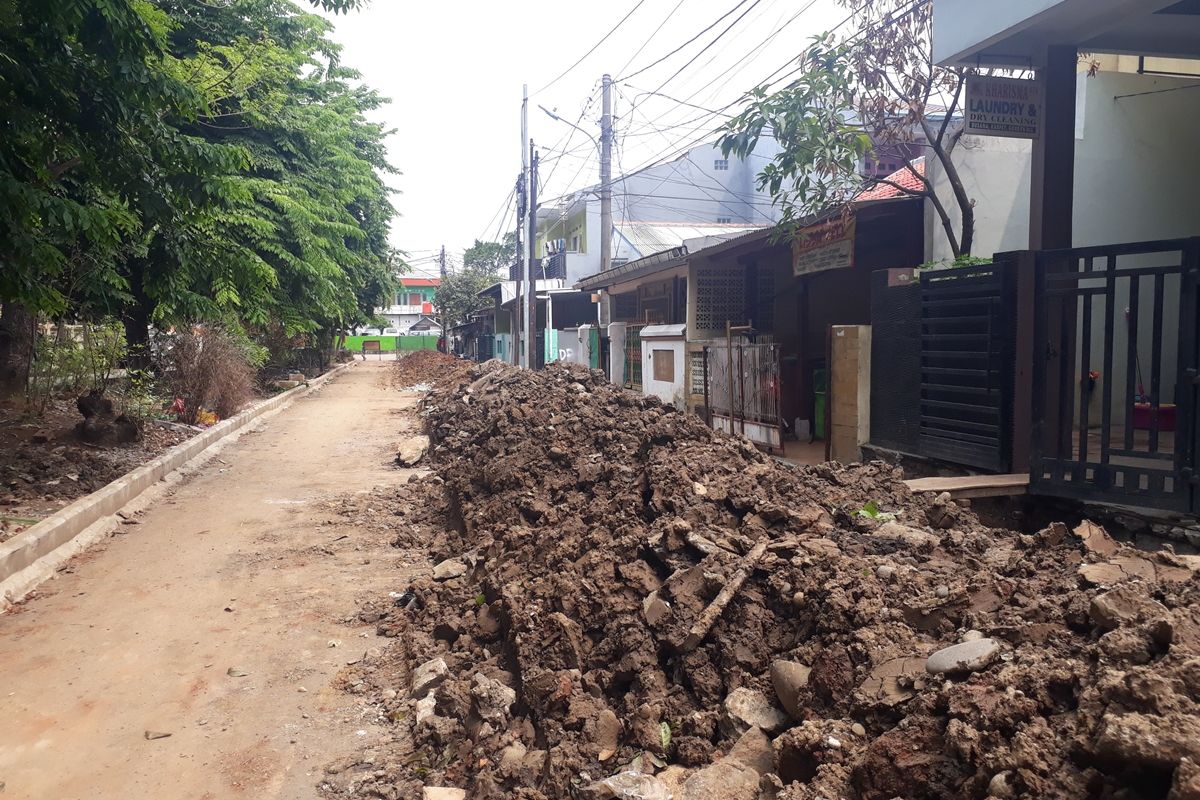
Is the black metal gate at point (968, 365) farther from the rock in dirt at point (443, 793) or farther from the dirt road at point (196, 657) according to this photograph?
the rock in dirt at point (443, 793)

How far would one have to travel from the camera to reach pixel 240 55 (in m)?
11.8

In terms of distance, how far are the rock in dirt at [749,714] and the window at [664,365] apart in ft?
39.0

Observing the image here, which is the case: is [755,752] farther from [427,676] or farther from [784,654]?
[427,676]

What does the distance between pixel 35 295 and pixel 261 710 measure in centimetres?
467

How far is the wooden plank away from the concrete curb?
664 cm

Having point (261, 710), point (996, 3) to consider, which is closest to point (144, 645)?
point (261, 710)

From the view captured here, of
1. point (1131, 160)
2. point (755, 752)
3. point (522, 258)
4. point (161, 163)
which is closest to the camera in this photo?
point (755, 752)

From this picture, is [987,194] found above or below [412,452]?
above

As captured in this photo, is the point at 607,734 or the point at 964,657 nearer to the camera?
the point at 964,657

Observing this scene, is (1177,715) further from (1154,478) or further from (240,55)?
(240,55)

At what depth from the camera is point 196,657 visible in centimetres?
514

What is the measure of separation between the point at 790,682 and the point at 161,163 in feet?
23.9

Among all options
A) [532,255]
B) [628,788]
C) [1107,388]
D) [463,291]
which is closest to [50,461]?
[628,788]

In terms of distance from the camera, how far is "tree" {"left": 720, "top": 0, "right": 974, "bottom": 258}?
895 centimetres
